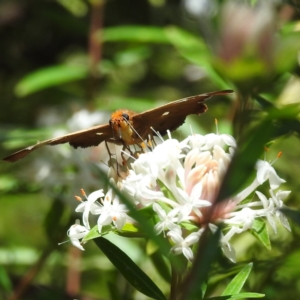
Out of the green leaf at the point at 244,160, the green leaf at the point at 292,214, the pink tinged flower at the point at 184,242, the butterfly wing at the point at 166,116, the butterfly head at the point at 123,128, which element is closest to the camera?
the green leaf at the point at 244,160

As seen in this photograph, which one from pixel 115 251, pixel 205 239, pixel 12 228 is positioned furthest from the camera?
pixel 12 228

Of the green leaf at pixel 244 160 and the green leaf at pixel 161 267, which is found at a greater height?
the green leaf at pixel 244 160

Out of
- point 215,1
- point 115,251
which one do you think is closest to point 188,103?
point 115,251

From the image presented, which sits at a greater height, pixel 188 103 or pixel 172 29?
pixel 172 29

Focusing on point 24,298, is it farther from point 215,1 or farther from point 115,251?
point 215,1

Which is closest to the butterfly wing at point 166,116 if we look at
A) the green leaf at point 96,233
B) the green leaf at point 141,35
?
the green leaf at point 96,233

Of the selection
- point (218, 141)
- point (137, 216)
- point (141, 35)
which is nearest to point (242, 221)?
point (218, 141)

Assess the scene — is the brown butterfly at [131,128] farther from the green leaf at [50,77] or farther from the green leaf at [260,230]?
the green leaf at [50,77]
